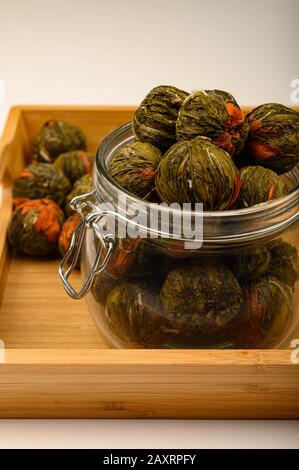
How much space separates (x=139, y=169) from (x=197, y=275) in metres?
0.09

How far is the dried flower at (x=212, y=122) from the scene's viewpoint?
Answer: 0.56 metres

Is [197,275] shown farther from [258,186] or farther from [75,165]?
[75,165]

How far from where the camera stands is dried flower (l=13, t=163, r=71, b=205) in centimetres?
81

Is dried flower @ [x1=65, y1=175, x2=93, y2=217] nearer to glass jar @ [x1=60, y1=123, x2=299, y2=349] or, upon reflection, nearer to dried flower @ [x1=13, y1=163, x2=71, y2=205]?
dried flower @ [x1=13, y1=163, x2=71, y2=205]

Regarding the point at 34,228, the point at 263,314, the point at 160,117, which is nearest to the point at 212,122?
the point at 160,117

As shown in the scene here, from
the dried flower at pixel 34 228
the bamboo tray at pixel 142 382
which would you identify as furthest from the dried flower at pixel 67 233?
the bamboo tray at pixel 142 382

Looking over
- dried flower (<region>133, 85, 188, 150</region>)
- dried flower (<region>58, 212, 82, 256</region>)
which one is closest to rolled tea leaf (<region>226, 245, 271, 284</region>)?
dried flower (<region>133, 85, 188, 150</region>)

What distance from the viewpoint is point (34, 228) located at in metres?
0.77

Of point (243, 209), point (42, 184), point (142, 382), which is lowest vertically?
point (142, 382)

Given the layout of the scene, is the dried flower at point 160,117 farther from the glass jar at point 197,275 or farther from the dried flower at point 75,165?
the dried flower at point 75,165

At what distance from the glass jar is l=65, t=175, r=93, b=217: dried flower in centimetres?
18

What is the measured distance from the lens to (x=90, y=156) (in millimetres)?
859

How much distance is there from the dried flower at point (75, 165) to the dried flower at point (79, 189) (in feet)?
0.10

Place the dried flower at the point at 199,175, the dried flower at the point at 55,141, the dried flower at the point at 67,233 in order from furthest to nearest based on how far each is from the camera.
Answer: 1. the dried flower at the point at 55,141
2. the dried flower at the point at 67,233
3. the dried flower at the point at 199,175
